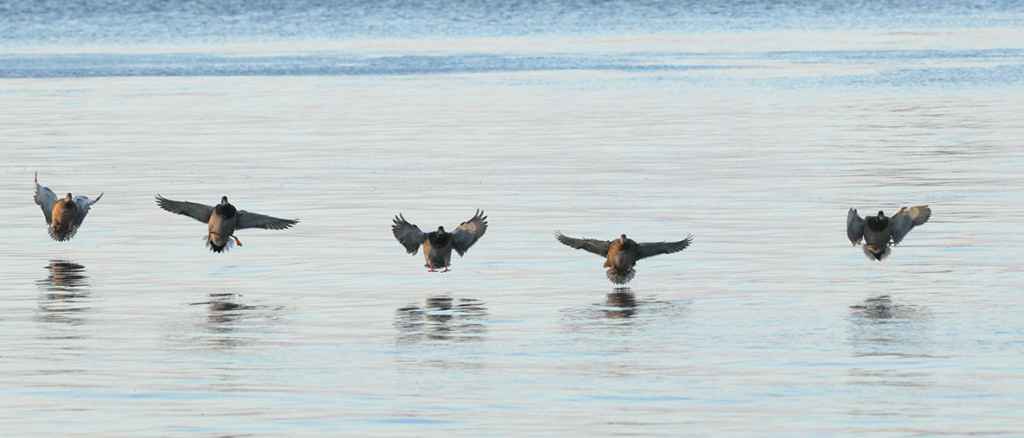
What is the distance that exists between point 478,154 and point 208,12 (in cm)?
8392

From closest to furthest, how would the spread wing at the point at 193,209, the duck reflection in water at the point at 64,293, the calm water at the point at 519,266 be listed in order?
1. the calm water at the point at 519,266
2. the duck reflection in water at the point at 64,293
3. the spread wing at the point at 193,209

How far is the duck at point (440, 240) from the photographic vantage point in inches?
811

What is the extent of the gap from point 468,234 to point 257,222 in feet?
7.46

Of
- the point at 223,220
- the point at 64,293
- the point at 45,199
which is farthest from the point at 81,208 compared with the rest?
the point at 64,293

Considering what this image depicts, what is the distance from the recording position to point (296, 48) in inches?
3014

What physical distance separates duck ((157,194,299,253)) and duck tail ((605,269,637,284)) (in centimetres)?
365

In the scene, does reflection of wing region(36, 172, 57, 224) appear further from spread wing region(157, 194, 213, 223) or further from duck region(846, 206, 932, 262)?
duck region(846, 206, 932, 262)

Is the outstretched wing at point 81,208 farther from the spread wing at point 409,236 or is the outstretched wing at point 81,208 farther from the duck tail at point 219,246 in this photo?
the spread wing at point 409,236

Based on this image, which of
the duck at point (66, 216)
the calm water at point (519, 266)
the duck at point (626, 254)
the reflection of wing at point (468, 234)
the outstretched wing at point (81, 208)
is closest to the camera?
the calm water at point (519, 266)

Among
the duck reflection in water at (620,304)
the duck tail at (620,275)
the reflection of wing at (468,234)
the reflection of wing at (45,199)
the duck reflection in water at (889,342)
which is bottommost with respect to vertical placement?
the duck reflection in water at (889,342)

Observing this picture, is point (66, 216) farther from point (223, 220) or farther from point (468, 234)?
point (468, 234)

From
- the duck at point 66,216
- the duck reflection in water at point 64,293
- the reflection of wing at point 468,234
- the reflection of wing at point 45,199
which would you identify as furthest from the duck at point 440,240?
the reflection of wing at point 45,199

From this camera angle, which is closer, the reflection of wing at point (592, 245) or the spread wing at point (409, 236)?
the reflection of wing at point (592, 245)

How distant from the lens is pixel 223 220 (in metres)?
22.0
